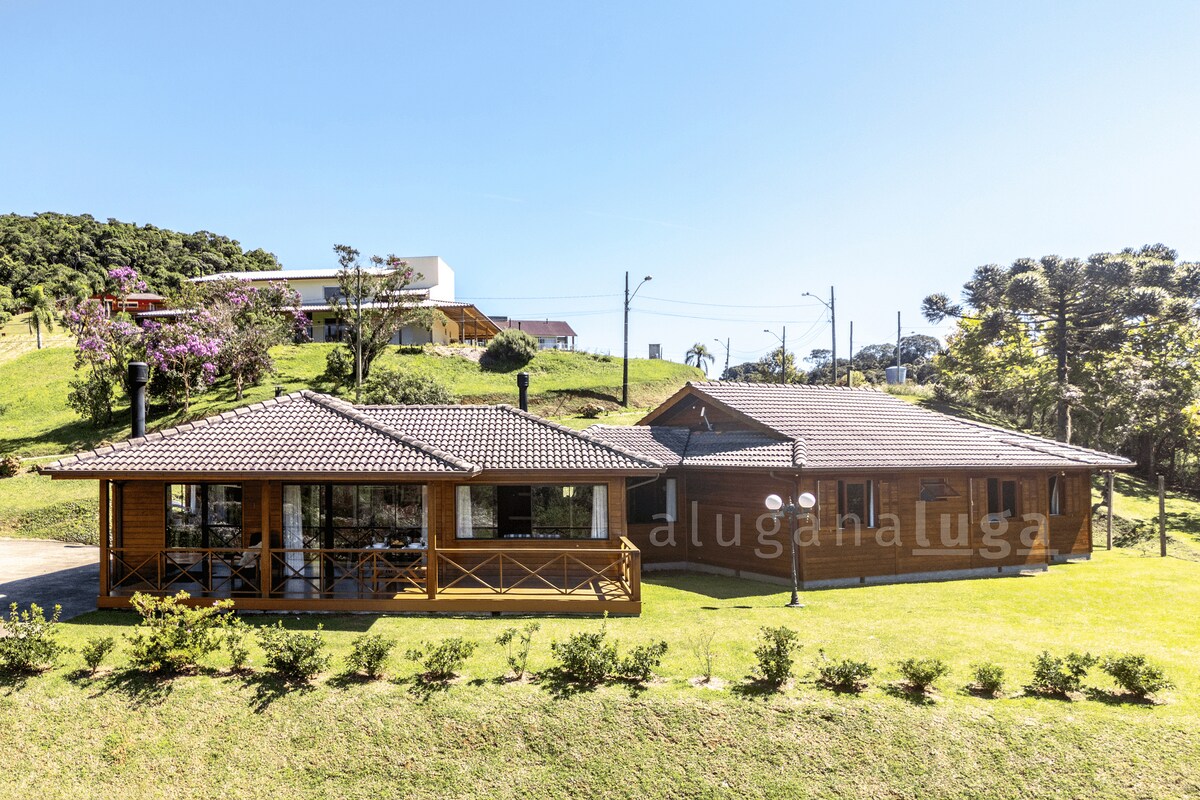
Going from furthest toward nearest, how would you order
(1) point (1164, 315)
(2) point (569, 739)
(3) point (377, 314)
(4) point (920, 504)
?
(3) point (377, 314) → (1) point (1164, 315) → (4) point (920, 504) → (2) point (569, 739)

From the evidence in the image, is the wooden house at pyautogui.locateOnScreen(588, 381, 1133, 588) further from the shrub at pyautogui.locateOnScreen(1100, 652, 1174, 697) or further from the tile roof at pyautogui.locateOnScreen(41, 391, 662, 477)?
the shrub at pyautogui.locateOnScreen(1100, 652, 1174, 697)

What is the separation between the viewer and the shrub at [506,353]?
156 feet

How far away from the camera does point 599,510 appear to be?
15.7 m

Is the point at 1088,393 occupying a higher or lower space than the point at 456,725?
higher

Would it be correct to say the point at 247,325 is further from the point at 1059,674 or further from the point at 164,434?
the point at 1059,674

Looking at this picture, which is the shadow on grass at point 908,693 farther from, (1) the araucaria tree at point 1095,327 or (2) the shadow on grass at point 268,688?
(1) the araucaria tree at point 1095,327

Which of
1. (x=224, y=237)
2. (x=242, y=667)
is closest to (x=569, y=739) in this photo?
(x=242, y=667)

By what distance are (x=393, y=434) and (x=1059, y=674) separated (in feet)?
41.1

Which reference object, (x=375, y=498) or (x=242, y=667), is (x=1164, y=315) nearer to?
(x=375, y=498)

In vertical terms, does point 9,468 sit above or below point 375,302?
below

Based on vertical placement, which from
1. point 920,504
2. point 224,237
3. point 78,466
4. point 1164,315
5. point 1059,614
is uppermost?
point 224,237

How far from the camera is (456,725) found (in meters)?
9.34

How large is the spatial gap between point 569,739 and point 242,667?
210 inches

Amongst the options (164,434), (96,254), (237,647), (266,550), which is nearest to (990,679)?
(237,647)
